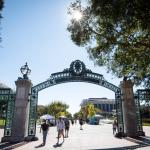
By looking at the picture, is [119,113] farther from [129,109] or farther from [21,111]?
[21,111]

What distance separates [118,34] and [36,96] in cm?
818

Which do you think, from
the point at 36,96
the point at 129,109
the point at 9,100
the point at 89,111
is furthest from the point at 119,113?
the point at 89,111

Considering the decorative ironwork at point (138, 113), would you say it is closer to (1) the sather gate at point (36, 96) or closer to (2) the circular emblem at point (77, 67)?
(1) the sather gate at point (36, 96)

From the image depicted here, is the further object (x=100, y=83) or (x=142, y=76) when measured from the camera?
(x=100, y=83)

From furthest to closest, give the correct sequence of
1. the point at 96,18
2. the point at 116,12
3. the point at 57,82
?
the point at 57,82 → the point at 96,18 → the point at 116,12

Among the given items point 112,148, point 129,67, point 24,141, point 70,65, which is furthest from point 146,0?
point 24,141

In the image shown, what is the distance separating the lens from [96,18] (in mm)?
14602

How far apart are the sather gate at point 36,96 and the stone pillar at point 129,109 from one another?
8cm

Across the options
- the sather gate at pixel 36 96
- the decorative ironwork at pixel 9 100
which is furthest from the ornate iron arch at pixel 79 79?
the decorative ironwork at pixel 9 100

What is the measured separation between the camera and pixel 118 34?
1358 centimetres

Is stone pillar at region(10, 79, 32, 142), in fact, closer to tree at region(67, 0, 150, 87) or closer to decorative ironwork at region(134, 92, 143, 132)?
tree at region(67, 0, 150, 87)

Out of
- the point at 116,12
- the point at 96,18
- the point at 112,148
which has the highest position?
the point at 96,18

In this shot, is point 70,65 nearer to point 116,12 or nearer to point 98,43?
point 98,43

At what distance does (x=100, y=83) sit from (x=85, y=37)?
5355 millimetres
